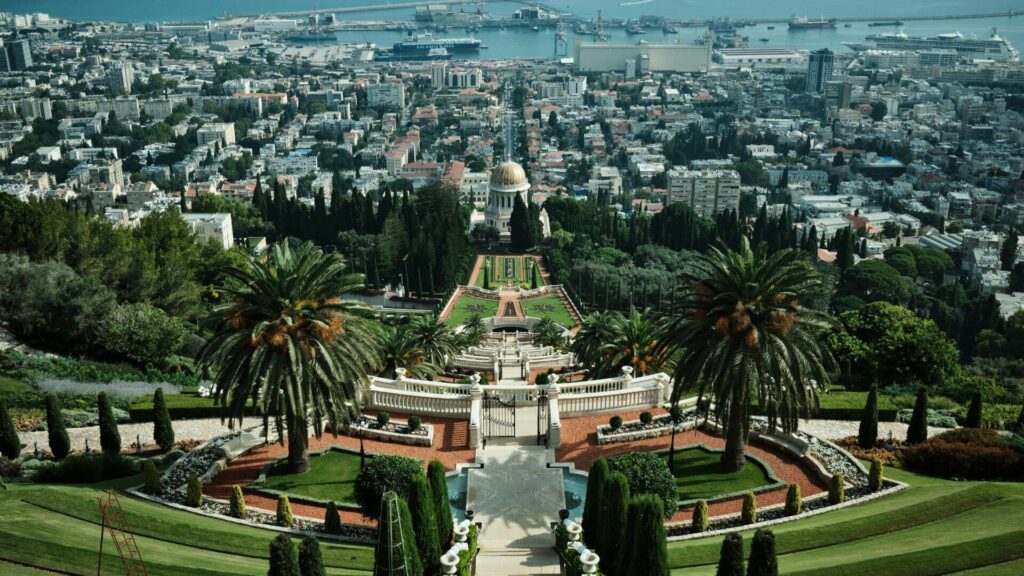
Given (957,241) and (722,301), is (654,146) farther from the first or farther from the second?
(722,301)

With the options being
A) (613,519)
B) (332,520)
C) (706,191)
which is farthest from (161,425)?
(706,191)

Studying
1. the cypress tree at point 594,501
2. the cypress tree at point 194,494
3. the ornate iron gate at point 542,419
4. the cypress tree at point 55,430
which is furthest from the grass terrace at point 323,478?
the cypress tree at point 55,430

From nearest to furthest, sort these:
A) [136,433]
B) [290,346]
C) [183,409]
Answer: [290,346]
[136,433]
[183,409]

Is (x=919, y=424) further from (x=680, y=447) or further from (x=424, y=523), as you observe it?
(x=424, y=523)

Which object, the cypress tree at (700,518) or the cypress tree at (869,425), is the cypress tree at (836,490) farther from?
the cypress tree at (869,425)

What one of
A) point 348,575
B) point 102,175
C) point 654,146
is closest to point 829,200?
point 654,146
